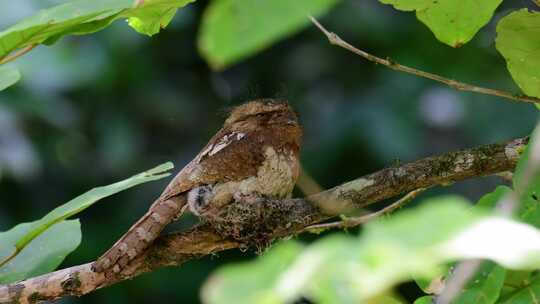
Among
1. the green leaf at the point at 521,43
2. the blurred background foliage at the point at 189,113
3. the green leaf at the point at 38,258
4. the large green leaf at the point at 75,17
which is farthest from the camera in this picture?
the blurred background foliage at the point at 189,113

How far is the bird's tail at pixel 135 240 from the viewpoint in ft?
8.52

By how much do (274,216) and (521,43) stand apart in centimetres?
91

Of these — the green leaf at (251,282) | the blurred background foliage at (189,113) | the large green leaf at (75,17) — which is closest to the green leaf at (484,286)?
the large green leaf at (75,17)

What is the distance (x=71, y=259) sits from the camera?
737 cm

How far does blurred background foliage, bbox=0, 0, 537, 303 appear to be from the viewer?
22.7 ft

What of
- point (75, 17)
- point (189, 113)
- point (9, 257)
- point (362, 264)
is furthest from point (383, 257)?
point (189, 113)

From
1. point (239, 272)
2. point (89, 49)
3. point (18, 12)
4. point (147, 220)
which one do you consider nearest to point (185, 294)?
point (89, 49)

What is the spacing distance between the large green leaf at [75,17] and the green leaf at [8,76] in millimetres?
163

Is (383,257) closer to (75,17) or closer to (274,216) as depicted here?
(75,17)

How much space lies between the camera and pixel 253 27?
0.80 metres

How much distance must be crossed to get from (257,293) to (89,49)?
6.28 m

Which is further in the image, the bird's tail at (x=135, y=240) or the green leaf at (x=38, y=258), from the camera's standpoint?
the bird's tail at (x=135, y=240)

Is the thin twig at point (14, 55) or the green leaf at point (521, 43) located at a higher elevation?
the thin twig at point (14, 55)

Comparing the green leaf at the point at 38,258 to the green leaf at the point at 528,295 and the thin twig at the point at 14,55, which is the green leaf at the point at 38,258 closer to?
the thin twig at the point at 14,55
